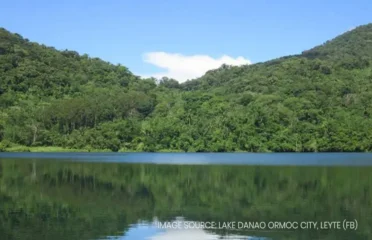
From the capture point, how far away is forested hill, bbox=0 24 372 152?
116 m

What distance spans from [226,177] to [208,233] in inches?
932

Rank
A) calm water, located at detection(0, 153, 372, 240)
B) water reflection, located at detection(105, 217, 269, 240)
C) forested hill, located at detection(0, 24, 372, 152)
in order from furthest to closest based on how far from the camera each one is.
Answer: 1. forested hill, located at detection(0, 24, 372, 152)
2. calm water, located at detection(0, 153, 372, 240)
3. water reflection, located at detection(105, 217, 269, 240)

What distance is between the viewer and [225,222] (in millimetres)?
21562

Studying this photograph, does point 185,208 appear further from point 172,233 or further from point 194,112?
point 194,112

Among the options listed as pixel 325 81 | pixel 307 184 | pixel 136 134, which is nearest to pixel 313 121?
pixel 325 81

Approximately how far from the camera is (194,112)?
136125 millimetres

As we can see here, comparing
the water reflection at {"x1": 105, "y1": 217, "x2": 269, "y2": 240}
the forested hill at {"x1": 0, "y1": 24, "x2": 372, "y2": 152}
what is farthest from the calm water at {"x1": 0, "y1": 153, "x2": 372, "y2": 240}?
the forested hill at {"x1": 0, "y1": 24, "x2": 372, "y2": 152}

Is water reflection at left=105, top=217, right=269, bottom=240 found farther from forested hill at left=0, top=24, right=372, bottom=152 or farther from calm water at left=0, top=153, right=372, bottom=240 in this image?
forested hill at left=0, top=24, right=372, bottom=152

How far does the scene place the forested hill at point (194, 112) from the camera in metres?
116

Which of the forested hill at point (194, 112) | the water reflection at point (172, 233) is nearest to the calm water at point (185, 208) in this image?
the water reflection at point (172, 233)

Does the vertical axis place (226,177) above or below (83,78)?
below

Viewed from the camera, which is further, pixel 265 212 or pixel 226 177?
pixel 226 177

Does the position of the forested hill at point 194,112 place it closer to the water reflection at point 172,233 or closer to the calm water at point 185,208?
the calm water at point 185,208

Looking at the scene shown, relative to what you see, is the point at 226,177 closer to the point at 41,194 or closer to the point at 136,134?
the point at 41,194
